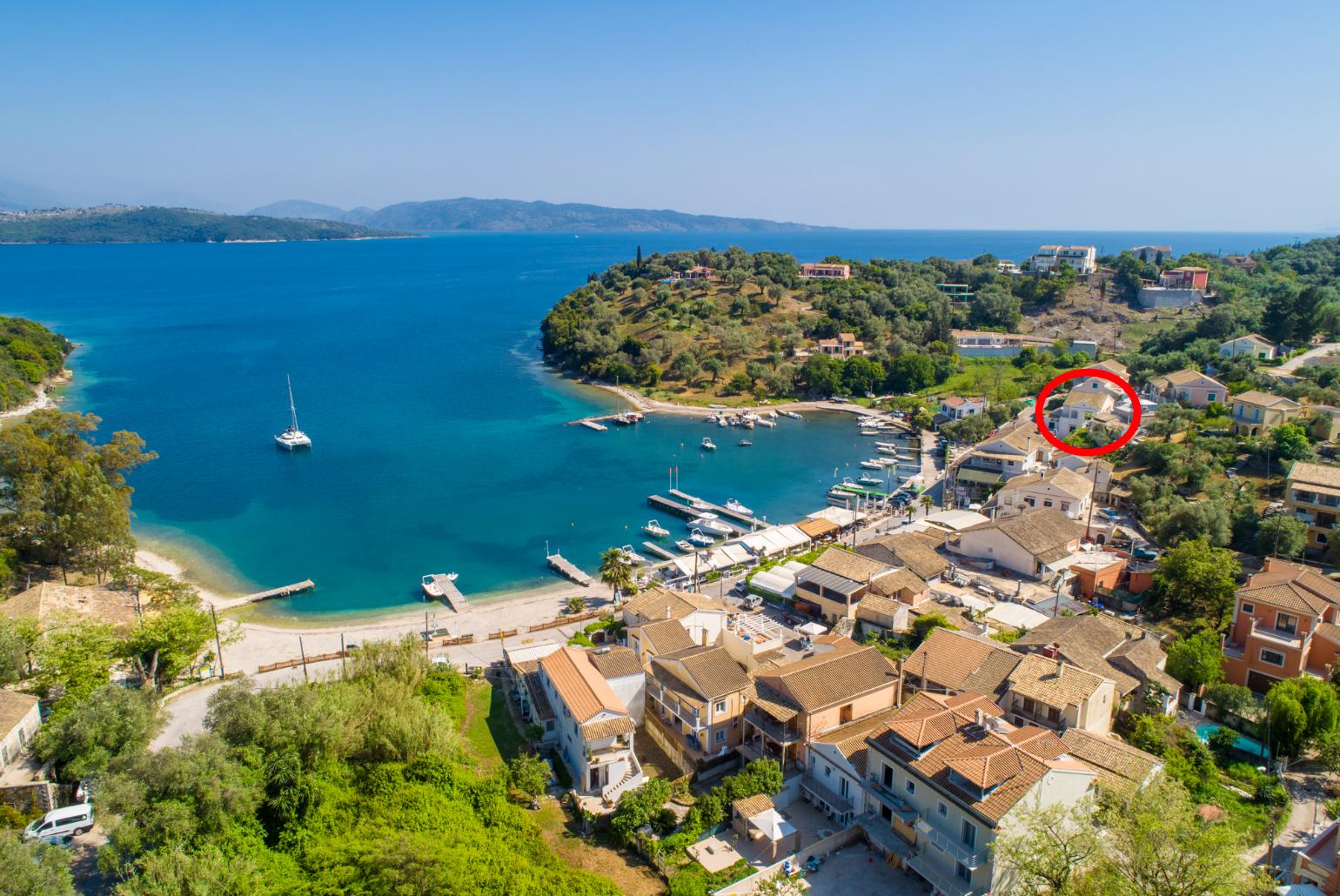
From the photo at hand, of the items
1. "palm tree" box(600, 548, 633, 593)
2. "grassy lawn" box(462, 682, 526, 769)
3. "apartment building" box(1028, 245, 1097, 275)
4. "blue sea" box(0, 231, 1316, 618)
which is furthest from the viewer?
"apartment building" box(1028, 245, 1097, 275)

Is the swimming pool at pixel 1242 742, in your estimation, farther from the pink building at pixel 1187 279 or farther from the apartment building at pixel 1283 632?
the pink building at pixel 1187 279

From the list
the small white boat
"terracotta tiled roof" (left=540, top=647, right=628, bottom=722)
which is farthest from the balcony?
the small white boat

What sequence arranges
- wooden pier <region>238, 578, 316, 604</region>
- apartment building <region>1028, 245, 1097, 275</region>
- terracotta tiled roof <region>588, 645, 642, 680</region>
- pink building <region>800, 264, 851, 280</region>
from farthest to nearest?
apartment building <region>1028, 245, 1097, 275</region> → pink building <region>800, 264, 851, 280</region> → wooden pier <region>238, 578, 316, 604</region> → terracotta tiled roof <region>588, 645, 642, 680</region>

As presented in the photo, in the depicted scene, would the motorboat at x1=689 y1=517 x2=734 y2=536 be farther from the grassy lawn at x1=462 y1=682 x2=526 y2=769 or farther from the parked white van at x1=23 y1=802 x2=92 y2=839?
the parked white van at x1=23 y1=802 x2=92 y2=839

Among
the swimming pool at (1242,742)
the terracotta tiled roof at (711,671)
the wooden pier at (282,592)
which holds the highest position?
the terracotta tiled roof at (711,671)

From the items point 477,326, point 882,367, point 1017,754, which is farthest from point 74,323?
point 1017,754

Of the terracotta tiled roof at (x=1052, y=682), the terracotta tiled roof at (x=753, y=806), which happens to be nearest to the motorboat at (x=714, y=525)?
the terracotta tiled roof at (x=1052, y=682)

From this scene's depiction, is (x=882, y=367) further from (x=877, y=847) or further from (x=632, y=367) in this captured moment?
(x=877, y=847)
